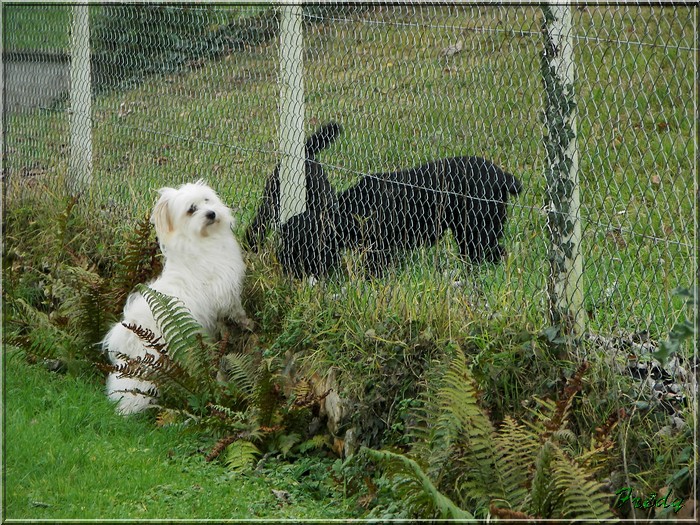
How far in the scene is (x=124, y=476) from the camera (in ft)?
13.8

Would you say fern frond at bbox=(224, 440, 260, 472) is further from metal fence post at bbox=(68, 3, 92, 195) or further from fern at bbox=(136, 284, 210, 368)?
metal fence post at bbox=(68, 3, 92, 195)

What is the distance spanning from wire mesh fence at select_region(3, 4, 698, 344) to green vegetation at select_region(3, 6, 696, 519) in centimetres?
3

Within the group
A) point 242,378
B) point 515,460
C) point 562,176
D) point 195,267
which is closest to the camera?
point 515,460

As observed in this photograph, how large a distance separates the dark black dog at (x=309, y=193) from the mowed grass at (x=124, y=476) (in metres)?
1.57

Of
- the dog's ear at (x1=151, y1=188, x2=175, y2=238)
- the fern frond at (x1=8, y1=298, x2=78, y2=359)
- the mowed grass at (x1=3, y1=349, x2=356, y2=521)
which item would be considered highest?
the dog's ear at (x1=151, y1=188, x2=175, y2=238)

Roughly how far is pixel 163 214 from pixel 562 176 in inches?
108

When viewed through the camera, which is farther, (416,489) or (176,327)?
(176,327)

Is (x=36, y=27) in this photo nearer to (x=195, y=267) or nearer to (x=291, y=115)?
(x=291, y=115)

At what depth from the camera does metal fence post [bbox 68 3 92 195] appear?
7.67 meters

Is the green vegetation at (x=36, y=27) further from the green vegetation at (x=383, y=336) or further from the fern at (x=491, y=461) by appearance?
the fern at (x=491, y=461)

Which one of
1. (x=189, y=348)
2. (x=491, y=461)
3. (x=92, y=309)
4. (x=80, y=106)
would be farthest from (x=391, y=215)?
(x=80, y=106)
